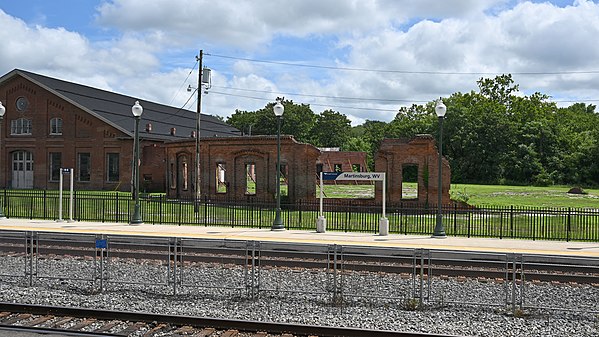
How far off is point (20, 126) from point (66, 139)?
5247 mm

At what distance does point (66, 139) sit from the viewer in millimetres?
51125

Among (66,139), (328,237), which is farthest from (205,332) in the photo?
(66,139)

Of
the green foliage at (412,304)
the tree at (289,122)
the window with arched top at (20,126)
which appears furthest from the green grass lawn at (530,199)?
the tree at (289,122)

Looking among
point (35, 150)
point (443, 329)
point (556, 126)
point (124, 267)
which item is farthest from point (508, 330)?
point (556, 126)

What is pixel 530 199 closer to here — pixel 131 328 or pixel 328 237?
pixel 328 237

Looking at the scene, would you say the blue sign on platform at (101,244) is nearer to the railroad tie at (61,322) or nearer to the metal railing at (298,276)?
the metal railing at (298,276)

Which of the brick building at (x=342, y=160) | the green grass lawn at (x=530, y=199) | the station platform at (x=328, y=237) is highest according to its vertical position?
the brick building at (x=342, y=160)

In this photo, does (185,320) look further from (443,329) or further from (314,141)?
(314,141)

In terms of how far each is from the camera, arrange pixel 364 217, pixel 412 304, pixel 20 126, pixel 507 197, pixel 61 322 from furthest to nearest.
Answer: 1. pixel 20 126
2. pixel 507 197
3. pixel 364 217
4. pixel 412 304
5. pixel 61 322

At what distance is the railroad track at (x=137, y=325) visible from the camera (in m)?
9.45

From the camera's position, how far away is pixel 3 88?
53094 millimetres

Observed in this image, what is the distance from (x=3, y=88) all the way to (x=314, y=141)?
189ft

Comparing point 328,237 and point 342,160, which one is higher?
point 342,160

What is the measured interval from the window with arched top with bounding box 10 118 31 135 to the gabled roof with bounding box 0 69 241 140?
144 inches
